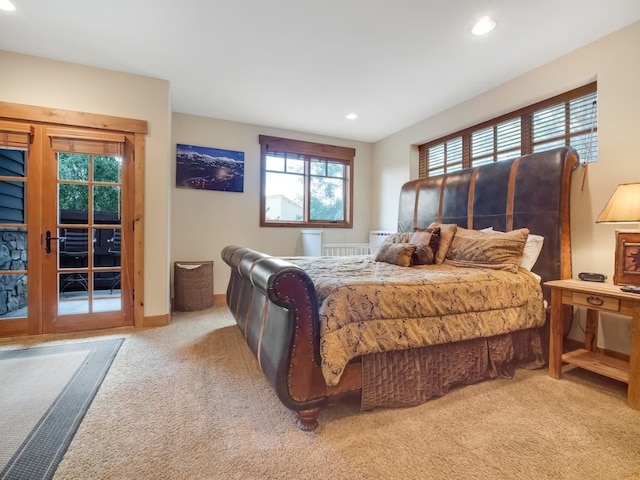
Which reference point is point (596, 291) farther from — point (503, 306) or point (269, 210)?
point (269, 210)

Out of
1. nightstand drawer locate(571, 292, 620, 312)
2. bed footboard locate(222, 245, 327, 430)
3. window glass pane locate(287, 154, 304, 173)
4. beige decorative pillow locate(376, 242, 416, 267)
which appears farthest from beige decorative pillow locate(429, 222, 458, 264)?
window glass pane locate(287, 154, 304, 173)

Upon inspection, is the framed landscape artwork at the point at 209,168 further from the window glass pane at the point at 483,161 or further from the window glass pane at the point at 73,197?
the window glass pane at the point at 483,161

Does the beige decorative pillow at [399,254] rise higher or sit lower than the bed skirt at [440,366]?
higher

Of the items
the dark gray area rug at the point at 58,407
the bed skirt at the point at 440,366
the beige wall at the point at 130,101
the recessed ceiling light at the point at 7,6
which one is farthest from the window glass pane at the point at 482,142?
the recessed ceiling light at the point at 7,6

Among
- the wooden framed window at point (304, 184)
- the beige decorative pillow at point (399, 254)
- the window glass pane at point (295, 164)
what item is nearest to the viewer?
the beige decorative pillow at point (399, 254)

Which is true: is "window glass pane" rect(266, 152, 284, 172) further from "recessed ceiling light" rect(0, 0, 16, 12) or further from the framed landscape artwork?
"recessed ceiling light" rect(0, 0, 16, 12)

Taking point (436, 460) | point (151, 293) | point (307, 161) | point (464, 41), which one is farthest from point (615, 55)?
point (151, 293)

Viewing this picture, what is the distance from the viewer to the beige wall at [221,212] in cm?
401

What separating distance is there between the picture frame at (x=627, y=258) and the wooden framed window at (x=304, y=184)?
3.50m

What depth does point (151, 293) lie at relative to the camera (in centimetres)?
312

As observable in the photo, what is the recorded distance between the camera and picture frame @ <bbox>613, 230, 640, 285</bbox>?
188cm

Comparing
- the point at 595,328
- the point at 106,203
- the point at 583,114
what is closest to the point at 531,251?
the point at 595,328

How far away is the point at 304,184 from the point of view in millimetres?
4789

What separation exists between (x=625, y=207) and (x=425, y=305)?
139cm
